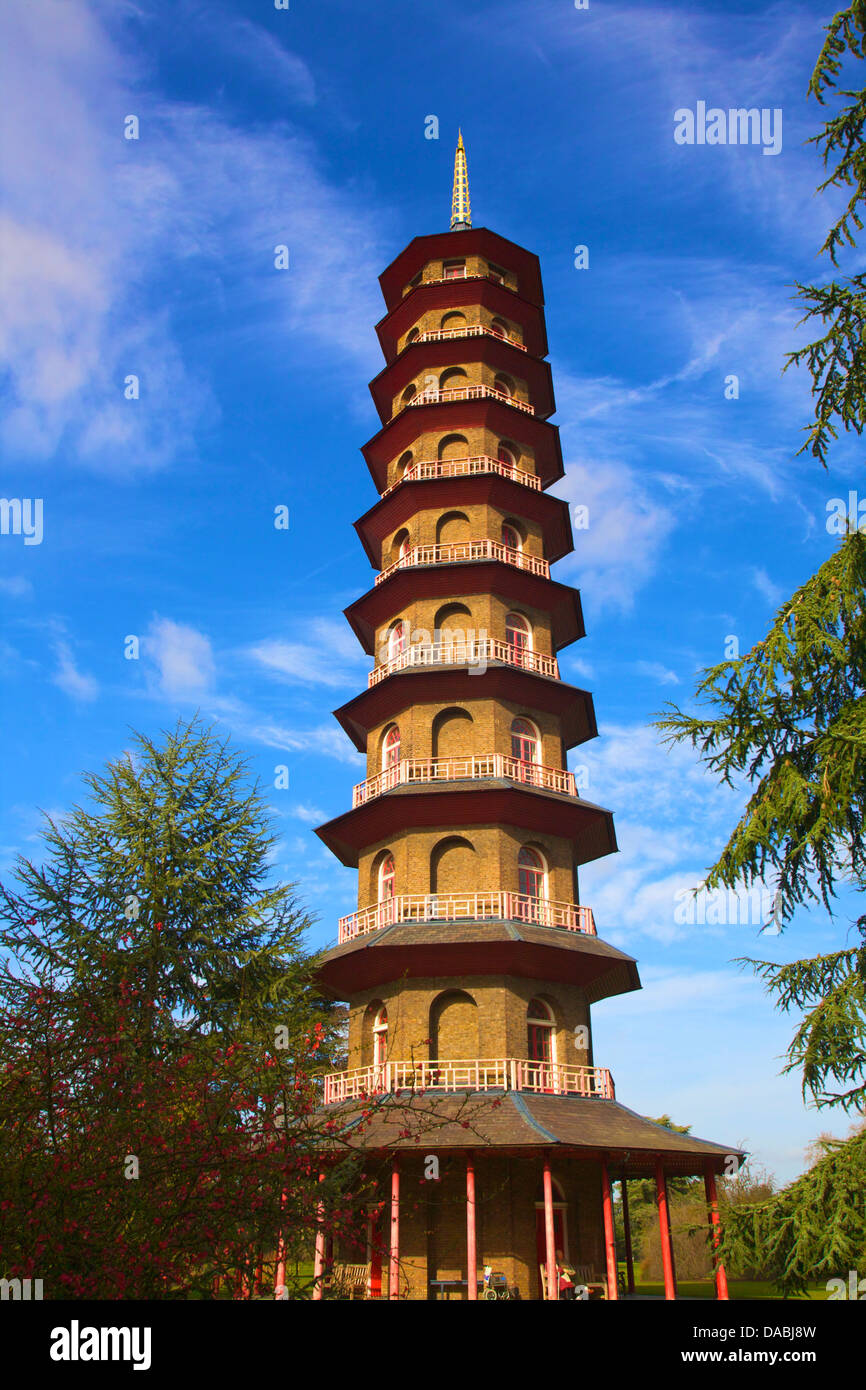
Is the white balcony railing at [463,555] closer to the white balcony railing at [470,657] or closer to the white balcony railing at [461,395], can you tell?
the white balcony railing at [470,657]

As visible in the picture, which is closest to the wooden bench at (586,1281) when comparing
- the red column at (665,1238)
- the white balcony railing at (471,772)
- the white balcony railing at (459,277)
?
the red column at (665,1238)

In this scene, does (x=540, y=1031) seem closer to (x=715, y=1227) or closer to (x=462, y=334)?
(x=715, y=1227)

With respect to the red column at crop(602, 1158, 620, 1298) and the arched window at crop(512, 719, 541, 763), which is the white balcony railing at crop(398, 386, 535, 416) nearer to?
the arched window at crop(512, 719, 541, 763)

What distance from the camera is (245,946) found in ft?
77.8

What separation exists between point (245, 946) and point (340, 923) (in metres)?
3.20

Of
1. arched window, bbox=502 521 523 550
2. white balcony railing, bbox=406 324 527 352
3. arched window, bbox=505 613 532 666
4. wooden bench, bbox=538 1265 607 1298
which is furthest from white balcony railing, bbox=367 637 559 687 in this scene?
wooden bench, bbox=538 1265 607 1298

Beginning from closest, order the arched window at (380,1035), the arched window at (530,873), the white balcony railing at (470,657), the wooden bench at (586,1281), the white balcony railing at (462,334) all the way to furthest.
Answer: the wooden bench at (586,1281)
the arched window at (380,1035)
the arched window at (530,873)
the white balcony railing at (470,657)
the white balcony railing at (462,334)

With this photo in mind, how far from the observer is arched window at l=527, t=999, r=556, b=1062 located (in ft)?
65.4

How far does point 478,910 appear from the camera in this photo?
2006 centimetres

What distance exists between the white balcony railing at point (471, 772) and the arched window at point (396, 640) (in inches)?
130

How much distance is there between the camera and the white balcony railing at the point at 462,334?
2641 centimetres

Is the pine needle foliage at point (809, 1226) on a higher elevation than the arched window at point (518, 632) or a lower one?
lower
